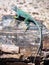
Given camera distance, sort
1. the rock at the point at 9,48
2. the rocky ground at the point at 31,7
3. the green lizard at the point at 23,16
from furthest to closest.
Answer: the rocky ground at the point at 31,7, the green lizard at the point at 23,16, the rock at the point at 9,48

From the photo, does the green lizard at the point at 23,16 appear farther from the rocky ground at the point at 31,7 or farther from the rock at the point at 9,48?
the rock at the point at 9,48

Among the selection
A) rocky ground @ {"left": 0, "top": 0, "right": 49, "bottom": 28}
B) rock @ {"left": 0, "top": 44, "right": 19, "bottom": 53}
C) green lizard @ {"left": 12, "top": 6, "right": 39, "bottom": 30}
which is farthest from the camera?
rocky ground @ {"left": 0, "top": 0, "right": 49, "bottom": 28}

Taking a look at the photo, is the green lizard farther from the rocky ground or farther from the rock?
the rock

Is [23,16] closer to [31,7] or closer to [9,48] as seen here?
[31,7]

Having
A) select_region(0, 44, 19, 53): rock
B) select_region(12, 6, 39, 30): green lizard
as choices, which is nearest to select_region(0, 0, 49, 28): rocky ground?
select_region(12, 6, 39, 30): green lizard

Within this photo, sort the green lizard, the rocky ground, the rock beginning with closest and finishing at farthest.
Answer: the rock → the green lizard → the rocky ground

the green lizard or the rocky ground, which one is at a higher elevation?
the rocky ground

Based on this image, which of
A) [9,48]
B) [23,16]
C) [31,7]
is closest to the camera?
[9,48]

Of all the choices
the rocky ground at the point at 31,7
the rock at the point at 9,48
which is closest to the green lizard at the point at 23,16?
the rocky ground at the point at 31,7

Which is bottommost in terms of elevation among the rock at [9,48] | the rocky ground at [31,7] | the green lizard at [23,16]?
the rock at [9,48]

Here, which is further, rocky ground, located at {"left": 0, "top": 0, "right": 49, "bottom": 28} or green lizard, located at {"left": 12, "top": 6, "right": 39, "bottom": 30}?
rocky ground, located at {"left": 0, "top": 0, "right": 49, "bottom": 28}

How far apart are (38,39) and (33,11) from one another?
2.13m

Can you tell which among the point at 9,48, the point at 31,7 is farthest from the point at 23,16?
the point at 9,48

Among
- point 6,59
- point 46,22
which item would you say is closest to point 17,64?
point 6,59
